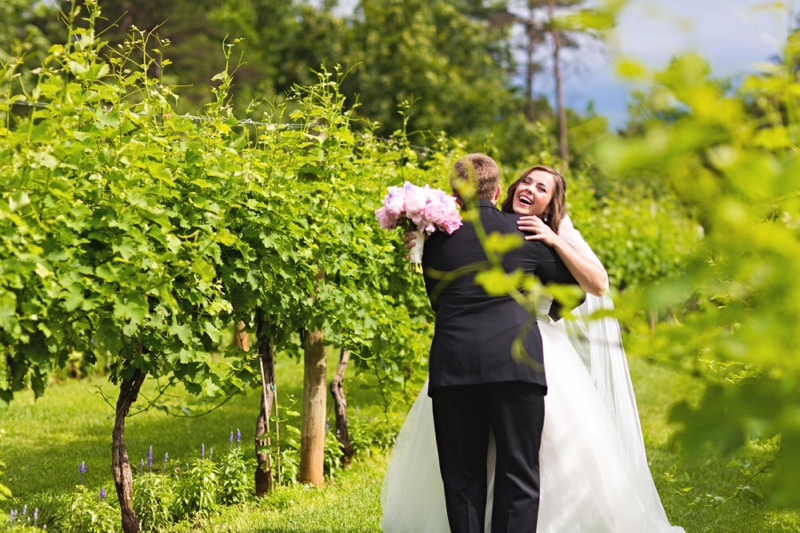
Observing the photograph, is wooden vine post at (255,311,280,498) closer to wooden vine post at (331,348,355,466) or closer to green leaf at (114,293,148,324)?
wooden vine post at (331,348,355,466)

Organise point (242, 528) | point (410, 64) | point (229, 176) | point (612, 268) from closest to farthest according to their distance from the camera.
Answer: point (229, 176)
point (242, 528)
point (612, 268)
point (410, 64)

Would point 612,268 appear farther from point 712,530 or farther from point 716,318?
point 716,318

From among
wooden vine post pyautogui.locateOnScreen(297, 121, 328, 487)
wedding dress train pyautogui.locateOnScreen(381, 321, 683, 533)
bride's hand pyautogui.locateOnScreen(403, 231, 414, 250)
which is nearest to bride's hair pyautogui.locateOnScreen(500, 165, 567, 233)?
wedding dress train pyautogui.locateOnScreen(381, 321, 683, 533)

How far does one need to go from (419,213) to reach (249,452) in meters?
2.39

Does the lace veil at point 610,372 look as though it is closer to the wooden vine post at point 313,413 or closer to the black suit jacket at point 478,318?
the black suit jacket at point 478,318

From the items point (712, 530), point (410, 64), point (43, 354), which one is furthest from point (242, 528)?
point (410, 64)

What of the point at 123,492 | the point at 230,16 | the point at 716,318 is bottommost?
the point at 123,492

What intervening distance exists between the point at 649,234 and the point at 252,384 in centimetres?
869

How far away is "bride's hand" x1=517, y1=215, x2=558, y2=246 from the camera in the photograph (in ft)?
10.7

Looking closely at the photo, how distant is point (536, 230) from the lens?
3.28 metres

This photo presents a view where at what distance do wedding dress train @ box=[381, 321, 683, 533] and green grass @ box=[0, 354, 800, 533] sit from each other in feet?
1.31

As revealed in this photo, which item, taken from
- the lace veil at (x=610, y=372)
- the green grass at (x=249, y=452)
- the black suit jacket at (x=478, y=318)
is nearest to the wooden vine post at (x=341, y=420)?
the green grass at (x=249, y=452)

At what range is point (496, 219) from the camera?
316 cm

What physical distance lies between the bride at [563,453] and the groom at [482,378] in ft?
0.52
